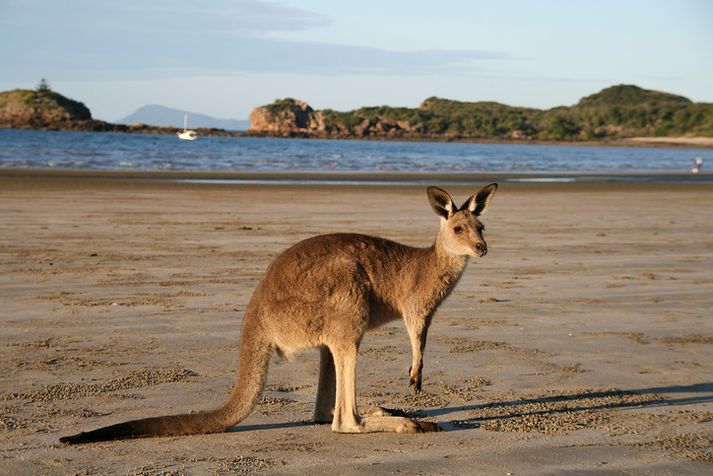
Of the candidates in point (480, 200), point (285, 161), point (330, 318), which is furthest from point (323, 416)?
point (285, 161)

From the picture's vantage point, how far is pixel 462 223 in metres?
4.70

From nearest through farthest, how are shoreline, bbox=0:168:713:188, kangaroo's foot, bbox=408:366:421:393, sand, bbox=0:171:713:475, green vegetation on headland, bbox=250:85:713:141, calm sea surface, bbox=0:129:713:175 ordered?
sand, bbox=0:171:713:475 → kangaroo's foot, bbox=408:366:421:393 → shoreline, bbox=0:168:713:188 → calm sea surface, bbox=0:129:713:175 → green vegetation on headland, bbox=250:85:713:141

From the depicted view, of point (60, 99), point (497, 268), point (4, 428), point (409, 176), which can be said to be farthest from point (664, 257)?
point (60, 99)

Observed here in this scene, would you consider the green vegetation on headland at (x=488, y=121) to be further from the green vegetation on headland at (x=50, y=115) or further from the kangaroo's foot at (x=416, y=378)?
the kangaroo's foot at (x=416, y=378)

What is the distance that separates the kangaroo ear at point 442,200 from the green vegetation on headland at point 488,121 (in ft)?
342

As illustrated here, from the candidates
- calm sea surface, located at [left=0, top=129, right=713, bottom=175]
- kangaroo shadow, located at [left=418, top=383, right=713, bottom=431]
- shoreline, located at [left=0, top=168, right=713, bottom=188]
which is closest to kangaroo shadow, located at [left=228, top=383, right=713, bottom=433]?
kangaroo shadow, located at [left=418, top=383, right=713, bottom=431]

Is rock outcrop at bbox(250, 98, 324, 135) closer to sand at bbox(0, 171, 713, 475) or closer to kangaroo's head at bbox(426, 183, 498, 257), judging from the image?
sand at bbox(0, 171, 713, 475)

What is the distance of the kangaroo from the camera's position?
4.20 m

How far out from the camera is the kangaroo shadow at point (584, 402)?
479cm

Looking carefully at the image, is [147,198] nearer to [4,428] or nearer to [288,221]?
[288,221]

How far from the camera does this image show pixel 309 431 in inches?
178

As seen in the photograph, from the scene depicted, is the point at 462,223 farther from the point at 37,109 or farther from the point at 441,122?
the point at 441,122

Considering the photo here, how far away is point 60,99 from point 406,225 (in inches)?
4089

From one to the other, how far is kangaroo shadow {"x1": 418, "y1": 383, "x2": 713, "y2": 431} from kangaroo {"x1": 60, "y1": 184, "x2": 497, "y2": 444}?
0.39m
